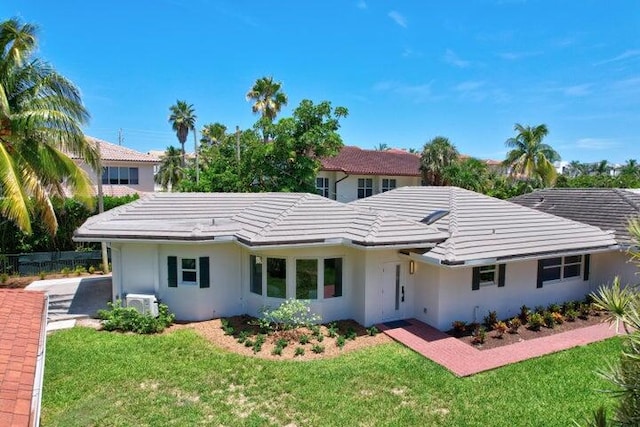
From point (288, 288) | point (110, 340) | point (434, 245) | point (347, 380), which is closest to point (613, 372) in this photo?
point (347, 380)

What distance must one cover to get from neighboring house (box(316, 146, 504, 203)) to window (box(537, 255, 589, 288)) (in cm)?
1770

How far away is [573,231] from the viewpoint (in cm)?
1616

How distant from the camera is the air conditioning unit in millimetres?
13438

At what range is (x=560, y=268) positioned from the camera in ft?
52.1

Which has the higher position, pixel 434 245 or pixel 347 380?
pixel 434 245

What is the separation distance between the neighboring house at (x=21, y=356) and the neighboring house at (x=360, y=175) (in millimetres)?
23906

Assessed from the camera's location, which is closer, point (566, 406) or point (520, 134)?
point (566, 406)

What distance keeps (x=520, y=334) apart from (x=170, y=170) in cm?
5003

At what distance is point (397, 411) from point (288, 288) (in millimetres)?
5954

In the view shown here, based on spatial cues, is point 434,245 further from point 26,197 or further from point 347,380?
point 26,197

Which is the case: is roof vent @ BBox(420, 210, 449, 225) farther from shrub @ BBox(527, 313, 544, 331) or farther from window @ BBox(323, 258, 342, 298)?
shrub @ BBox(527, 313, 544, 331)

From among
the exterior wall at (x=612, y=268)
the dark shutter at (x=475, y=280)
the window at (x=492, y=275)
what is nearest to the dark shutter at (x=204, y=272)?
the dark shutter at (x=475, y=280)

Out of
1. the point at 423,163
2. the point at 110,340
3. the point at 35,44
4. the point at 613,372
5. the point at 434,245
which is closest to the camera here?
the point at 613,372

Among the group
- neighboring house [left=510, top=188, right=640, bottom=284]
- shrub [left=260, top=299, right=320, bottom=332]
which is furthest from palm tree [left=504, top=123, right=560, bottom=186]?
shrub [left=260, top=299, right=320, bottom=332]
